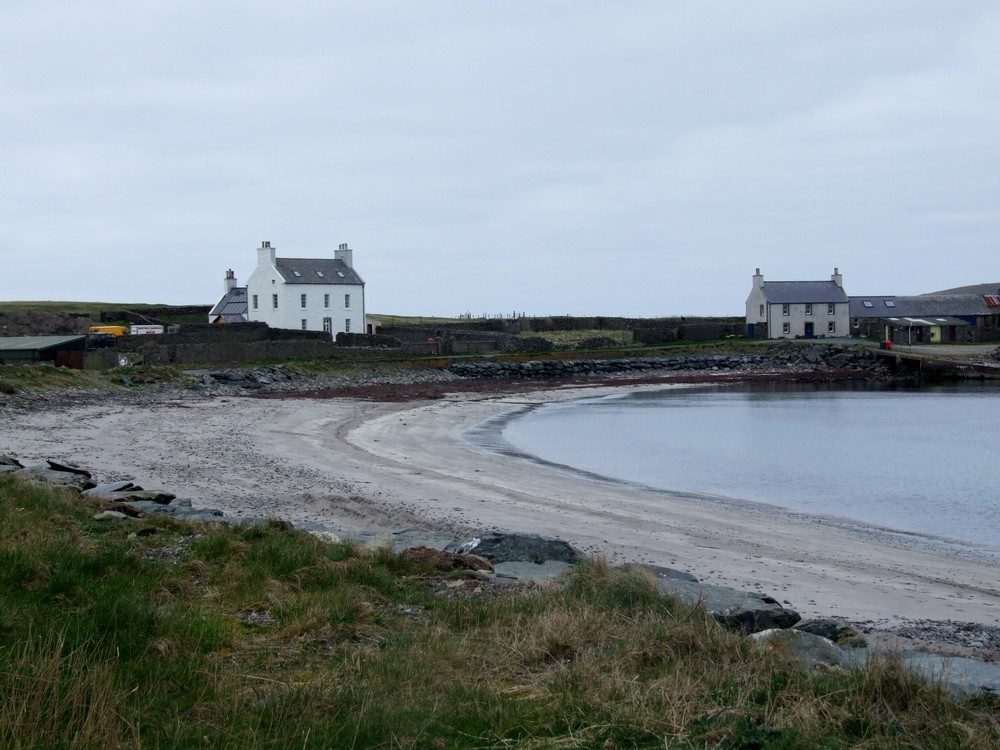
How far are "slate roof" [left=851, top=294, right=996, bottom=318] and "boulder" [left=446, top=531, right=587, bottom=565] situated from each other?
84526 millimetres

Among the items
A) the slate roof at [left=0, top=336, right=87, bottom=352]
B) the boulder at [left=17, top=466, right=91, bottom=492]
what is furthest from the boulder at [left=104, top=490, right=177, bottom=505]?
the slate roof at [left=0, top=336, right=87, bottom=352]

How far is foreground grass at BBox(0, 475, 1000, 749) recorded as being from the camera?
445cm

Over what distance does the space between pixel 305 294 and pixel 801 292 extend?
4666 cm

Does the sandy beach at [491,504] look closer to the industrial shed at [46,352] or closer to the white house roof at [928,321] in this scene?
the industrial shed at [46,352]

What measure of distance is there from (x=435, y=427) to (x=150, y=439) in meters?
11.0

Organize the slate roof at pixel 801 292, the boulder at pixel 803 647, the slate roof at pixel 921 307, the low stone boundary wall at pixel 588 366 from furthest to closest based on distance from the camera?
the slate roof at pixel 921 307, the slate roof at pixel 801 292, the low stone boundary wall at pixel 588 366, the boulder at pixel 803 647

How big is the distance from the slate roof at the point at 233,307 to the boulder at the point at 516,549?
206ft

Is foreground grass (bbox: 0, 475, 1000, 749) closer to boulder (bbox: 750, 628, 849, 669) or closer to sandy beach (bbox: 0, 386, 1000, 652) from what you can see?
boulder (bbox: 750, 628, 849, 669)

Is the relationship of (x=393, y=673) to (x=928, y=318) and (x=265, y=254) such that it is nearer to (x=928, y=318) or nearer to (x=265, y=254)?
(x=265, y=254)

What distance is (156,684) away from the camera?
490cm

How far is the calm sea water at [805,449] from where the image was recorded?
20.5 meters

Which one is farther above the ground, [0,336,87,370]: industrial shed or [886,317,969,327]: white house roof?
[886,317,969,327]: white house roof

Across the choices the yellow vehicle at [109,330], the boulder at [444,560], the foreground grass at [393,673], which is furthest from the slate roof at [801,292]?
the foreground grass at [393,673]

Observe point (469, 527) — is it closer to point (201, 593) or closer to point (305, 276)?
point (201, 593)
